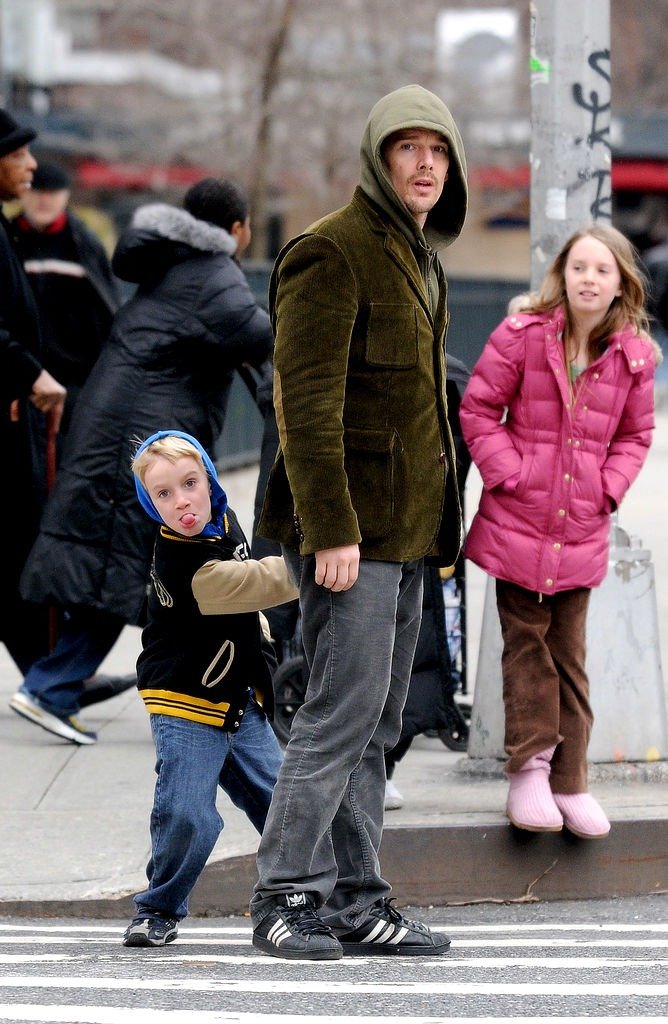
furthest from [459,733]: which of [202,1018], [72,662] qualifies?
[202,1018]

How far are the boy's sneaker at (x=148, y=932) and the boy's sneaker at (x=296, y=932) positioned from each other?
1.01 feet

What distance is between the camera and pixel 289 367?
158 inches

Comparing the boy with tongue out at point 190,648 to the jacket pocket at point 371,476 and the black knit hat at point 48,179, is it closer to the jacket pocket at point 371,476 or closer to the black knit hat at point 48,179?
the jacket pocket at point 371,476

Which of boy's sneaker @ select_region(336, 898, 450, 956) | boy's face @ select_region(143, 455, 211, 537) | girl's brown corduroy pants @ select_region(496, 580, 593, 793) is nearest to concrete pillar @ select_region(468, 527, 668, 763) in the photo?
girl's brown corduroy pants @ select_region(496, 580, 593, 793)

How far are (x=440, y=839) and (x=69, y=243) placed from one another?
3644 millimetres

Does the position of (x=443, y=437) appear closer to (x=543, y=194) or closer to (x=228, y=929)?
(x=228, y=929)

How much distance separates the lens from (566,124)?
5.81 metres

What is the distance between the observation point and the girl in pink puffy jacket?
4.94m

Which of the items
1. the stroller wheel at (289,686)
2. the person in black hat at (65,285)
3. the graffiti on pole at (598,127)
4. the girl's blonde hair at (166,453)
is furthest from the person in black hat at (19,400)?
the girl's blonde hair at (166,453)

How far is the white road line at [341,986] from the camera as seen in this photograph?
3.96 metres

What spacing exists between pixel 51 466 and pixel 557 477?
8.95 feet

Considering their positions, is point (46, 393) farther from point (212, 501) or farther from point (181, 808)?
point (181, 808)

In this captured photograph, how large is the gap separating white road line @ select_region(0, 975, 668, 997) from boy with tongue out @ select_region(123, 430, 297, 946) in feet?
1.07

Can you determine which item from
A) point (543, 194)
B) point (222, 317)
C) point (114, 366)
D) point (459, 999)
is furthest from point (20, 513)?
point (459, 999)
